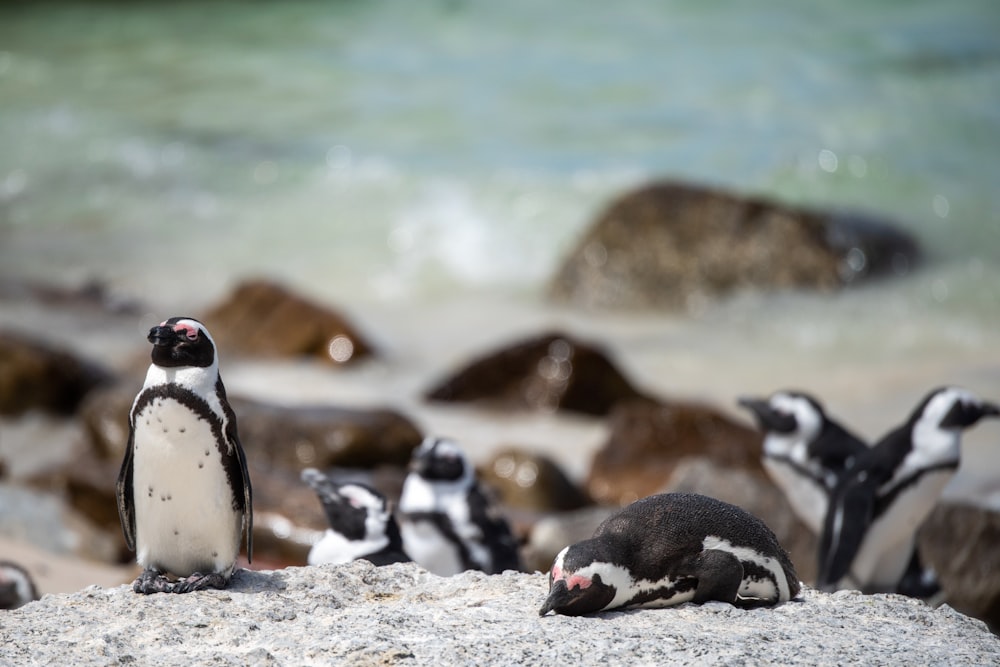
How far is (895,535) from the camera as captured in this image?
6562 mm

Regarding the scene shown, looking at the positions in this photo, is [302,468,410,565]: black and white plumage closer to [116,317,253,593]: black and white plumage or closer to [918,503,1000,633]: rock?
[116,317,253,593]: black and white plumage

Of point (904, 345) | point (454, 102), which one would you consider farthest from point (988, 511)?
point (454, 102)

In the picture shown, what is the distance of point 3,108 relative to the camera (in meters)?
22.7

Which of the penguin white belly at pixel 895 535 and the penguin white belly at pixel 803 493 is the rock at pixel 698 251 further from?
the penguin white belly at pixel 895 535

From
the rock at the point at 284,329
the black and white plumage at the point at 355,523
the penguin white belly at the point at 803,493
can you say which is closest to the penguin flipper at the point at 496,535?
the black and white plumage at the point at 355,523

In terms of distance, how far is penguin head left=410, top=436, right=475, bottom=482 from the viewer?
660cm

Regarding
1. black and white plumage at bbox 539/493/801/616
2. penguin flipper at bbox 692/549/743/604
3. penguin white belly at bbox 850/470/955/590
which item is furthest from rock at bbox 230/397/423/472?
penguin flipper at bbox 692/549/743/604

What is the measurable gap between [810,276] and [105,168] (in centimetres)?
1044

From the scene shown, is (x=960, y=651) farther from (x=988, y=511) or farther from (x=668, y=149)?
(x=668, y=149)

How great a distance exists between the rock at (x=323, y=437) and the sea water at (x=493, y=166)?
66.2 inches

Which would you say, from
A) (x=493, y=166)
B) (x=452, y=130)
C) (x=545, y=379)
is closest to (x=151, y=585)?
(x=545, y=379)

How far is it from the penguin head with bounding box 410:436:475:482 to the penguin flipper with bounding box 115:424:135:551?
8.06 ft

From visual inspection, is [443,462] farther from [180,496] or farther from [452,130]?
[452,130]

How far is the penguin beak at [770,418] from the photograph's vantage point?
717 cm
